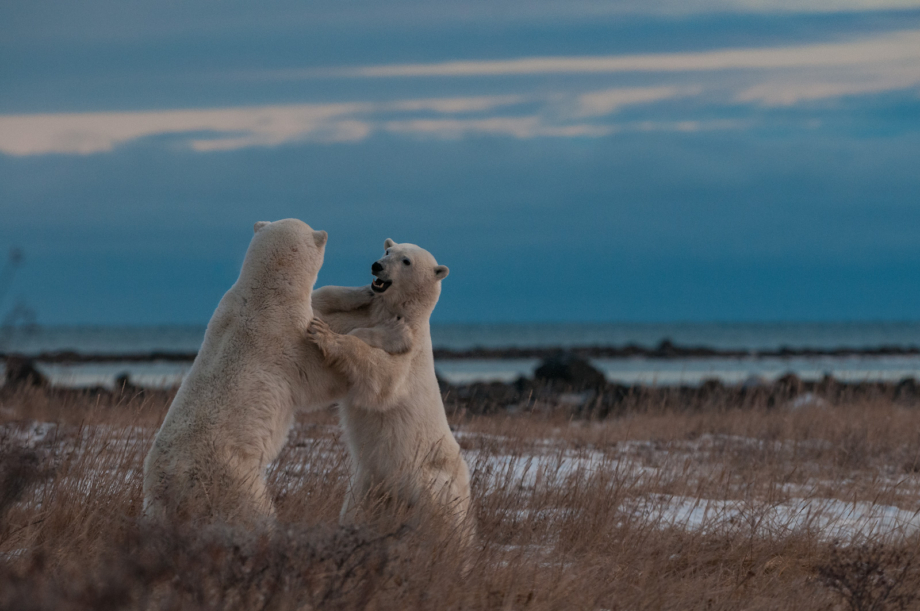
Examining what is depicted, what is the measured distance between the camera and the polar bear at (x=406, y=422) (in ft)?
14.8

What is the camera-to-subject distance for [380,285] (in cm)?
450

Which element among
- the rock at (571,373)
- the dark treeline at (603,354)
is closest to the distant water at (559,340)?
the dark treeline at (603,354)

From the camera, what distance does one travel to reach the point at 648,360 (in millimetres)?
43938

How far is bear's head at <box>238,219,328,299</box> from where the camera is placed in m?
4.19

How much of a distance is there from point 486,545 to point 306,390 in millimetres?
1261

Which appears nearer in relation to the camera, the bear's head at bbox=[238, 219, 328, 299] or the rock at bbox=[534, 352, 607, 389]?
the bear's head at bbox=[238, 219, 328, 299]

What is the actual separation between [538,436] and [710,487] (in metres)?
3.17

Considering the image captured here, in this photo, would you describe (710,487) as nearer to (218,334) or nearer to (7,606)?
(218,334)

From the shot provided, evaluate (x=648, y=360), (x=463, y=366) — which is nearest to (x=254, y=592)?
(x=463, y=366)

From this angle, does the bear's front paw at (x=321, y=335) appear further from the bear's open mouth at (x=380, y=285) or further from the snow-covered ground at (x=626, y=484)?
the snow-covered ground at (x=626, y=484)

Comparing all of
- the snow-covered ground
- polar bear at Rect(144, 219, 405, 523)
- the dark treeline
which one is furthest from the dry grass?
the dark treeline

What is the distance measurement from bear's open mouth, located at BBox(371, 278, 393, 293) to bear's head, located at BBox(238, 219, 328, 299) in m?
0.34

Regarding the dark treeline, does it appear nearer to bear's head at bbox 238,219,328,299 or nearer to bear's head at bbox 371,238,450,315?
bear's head at bbox 371,238,450,315

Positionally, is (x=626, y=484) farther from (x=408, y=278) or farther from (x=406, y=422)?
(x=408, y=278)
